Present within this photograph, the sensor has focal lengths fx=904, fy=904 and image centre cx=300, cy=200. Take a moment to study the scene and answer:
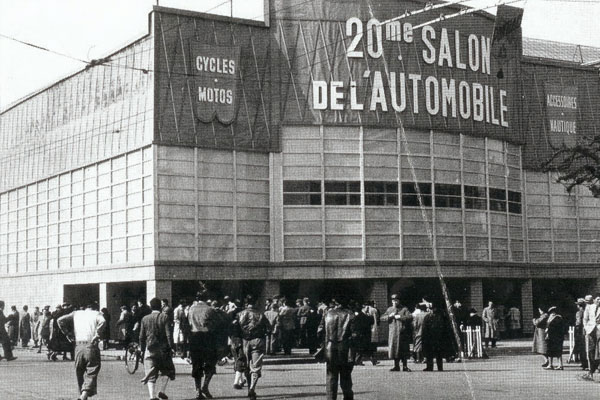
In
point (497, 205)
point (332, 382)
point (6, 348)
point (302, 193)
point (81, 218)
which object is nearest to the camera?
point (332, 382)

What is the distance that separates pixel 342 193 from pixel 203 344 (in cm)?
1982

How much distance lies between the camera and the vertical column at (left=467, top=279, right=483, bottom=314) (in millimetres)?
38778

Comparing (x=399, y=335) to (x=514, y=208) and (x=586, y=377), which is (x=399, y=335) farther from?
(x=514, y=208)

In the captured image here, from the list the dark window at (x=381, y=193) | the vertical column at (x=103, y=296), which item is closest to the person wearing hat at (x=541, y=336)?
the dark window at (x=381, y=193)

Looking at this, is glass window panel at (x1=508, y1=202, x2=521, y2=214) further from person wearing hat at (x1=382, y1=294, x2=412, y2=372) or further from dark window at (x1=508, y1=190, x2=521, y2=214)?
person wearing hat at (x1=382, y1=294, x2=412, y2=372)

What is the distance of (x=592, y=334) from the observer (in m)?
20.5

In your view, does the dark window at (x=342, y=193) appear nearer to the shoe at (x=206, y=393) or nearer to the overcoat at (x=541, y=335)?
the overcoat at (x=541, y=335)

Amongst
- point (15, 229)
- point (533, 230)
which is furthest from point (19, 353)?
point (533, 230)

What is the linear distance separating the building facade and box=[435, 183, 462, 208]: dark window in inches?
3.6

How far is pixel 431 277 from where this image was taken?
37.3 metres

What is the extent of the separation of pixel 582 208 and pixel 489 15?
35.8 ft

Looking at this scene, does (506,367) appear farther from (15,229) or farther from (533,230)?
(15,229)

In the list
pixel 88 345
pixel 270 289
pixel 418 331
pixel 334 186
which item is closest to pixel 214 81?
pixel 334 186

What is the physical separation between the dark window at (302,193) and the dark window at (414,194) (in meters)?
3.67
